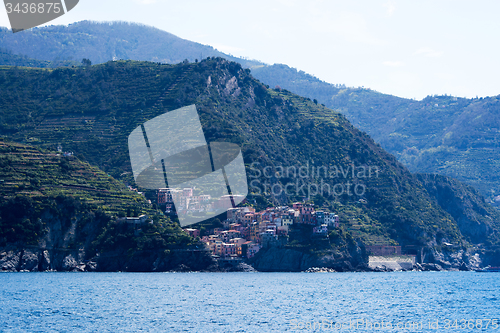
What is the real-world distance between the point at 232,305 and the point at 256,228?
4033 cm

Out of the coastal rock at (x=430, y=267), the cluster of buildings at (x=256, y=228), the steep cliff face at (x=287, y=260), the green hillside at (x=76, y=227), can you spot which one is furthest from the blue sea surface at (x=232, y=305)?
the coastal rock at (x=430, y=267)

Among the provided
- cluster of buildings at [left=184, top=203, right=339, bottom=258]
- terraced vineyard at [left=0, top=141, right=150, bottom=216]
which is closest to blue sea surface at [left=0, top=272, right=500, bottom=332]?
terraced vineyard at [left=0, top=141, right=150, bottom=216]

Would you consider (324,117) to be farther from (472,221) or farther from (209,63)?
(472,221)

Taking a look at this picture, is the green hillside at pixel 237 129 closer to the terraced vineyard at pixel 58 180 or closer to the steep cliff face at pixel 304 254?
the terraced vineyard at pixel 58 180

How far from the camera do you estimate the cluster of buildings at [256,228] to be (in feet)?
272

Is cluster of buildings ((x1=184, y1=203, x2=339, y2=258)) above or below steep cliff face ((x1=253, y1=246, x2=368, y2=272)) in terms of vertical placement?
above

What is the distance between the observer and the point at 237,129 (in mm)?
113000

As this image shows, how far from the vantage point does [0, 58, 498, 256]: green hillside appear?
104188mm

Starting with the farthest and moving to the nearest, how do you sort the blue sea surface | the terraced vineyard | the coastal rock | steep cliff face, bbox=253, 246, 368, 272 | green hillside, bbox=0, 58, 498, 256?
green hillside, bbox=0, 58, 498, 256, the coastal rock, steep cliff face, bbox=253, 246, 368, 272, the terraced vineyard, the blue sea surface

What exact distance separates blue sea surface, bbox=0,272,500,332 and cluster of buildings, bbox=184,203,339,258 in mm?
15184

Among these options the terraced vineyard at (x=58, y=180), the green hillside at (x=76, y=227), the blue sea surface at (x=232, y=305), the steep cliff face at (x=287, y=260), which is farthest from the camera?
the steep cliff face at (x=287, y=260)

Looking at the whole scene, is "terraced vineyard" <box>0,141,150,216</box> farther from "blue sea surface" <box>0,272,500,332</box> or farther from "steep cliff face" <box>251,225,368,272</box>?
"steep cliff face" <box>251,225,368,272</box>

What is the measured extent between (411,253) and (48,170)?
55509mm

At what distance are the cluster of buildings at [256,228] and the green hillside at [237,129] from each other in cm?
690
